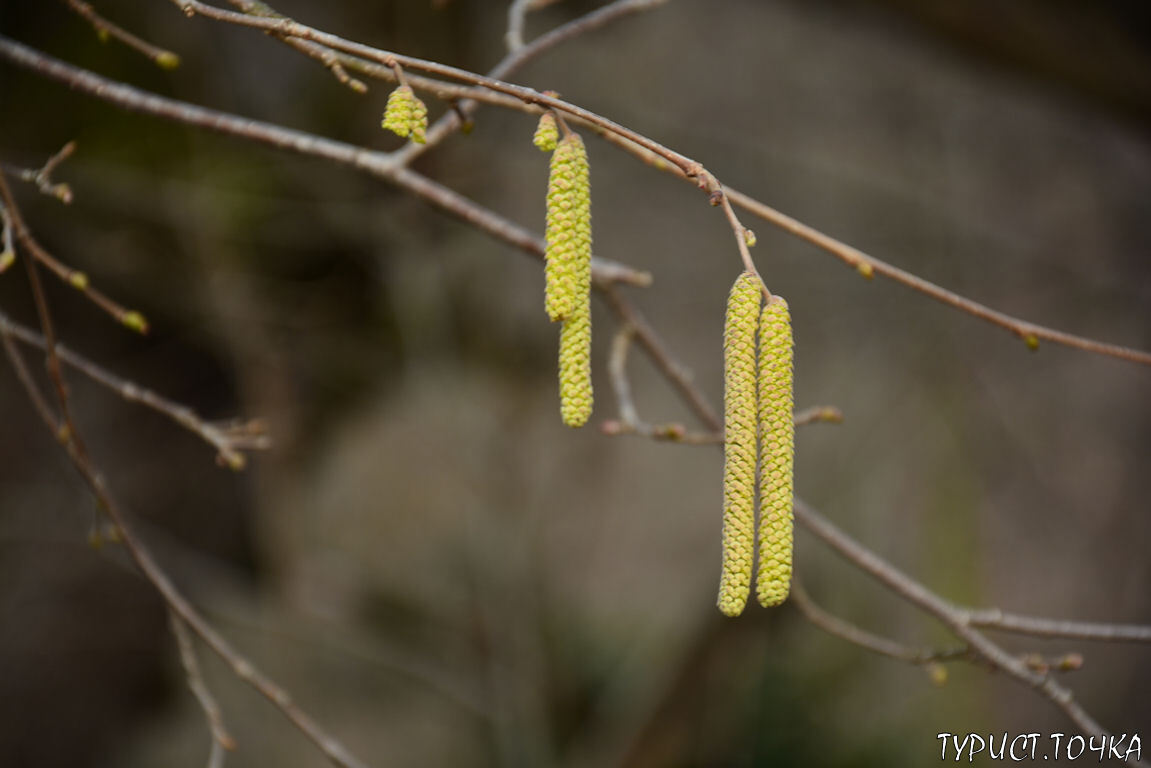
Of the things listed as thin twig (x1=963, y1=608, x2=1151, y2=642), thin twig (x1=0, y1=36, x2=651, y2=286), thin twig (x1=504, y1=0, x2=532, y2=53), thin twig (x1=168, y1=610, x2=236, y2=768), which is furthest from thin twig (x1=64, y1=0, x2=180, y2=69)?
thin twig (x1=963, y1=608, x2=1151, y2=642)

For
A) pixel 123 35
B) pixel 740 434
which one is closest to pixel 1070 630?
pixel 740 434

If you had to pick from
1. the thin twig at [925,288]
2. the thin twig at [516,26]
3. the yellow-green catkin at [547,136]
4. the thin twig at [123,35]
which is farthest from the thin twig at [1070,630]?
the thin twig at [123,35]

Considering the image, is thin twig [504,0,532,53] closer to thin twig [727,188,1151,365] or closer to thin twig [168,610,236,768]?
thin twig [727,188,1151,365]

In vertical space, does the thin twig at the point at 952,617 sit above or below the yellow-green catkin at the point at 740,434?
below

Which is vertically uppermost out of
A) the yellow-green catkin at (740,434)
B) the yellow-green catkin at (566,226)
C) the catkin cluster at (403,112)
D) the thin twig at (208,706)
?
the catkin cluster at (403,112)

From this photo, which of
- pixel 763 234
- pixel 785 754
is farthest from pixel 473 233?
pixel 785 754

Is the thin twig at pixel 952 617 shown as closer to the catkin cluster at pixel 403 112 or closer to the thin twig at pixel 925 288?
the thin twig at pixel 925 288
